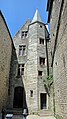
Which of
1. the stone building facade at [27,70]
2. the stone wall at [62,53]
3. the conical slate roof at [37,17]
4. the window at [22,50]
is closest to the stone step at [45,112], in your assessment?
the stone building facade at [27,70]

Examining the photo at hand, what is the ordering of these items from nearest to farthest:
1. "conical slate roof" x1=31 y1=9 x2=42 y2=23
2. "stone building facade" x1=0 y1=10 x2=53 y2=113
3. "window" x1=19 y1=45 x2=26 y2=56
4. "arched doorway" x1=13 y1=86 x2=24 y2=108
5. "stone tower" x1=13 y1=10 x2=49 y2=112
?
1. "stone building facade" x1=0 y1=10 x2=53 y2=113
2. "stone tower" x1=13 y1=10 x2=49 y2=112
3. "arched doorway" x1=13 y1=86 x2=24 y2=108
4. "window" x1=19 y1=45 x2=26 y2=56
5. "conical slate roof" x1=31 y1=9 x2=42 y2=23

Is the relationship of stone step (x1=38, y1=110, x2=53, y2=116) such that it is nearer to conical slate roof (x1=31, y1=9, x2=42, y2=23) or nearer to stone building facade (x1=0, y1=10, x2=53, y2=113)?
stone building facade (x1=0, y1=10, x2=53, y2=113)

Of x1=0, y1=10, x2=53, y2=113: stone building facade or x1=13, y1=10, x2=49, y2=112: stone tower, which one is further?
x1=13, y1=10, x2=49, y2=112: stone tower

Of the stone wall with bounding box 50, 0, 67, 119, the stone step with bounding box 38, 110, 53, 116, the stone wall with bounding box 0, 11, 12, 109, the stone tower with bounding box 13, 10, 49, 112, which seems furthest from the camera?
the stone tower with bounding box 13, 10, 49, 112

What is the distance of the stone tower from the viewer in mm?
12445

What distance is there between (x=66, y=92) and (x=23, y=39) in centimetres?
1135

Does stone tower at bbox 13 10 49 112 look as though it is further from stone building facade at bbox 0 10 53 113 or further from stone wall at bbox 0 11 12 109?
stone wall at bbox 0 11 12 109

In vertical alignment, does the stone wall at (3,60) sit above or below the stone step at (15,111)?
above

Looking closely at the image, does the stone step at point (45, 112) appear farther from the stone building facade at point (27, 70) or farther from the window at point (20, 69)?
the window at point (20, 69)

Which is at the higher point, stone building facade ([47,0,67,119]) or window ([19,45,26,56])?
window ([19,45,26,56])

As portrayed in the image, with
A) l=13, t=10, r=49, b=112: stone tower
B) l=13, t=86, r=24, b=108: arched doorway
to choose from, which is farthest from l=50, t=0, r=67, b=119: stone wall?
l=13, t=86, r=24, b=108: arched doorway

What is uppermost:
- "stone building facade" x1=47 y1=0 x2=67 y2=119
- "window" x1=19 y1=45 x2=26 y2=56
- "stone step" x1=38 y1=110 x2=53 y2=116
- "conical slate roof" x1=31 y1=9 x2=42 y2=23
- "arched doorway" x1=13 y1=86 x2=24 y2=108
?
"conical slate roof" x1=31 y1=9 x2=42 y2=23

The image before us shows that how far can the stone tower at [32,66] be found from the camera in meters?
12.4

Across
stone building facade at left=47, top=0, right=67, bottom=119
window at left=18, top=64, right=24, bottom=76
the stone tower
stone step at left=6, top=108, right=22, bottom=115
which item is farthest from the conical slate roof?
stone step at left=6, top=108, right=22, bottom=115
